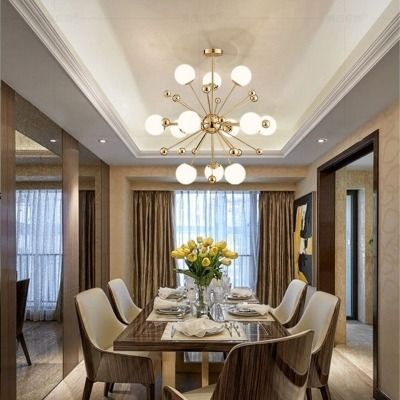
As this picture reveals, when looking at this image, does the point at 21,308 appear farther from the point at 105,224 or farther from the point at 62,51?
the point at 105,224

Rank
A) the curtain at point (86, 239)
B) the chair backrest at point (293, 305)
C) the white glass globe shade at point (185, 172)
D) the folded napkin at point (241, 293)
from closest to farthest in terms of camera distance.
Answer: the white glass globe shade at point (185, 172)
the chair backrest at point (293, 305)
the folded napkin at point (241, 293)
the curtain at point (86, 239)

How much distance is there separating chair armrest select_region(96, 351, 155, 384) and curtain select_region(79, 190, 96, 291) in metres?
1.75

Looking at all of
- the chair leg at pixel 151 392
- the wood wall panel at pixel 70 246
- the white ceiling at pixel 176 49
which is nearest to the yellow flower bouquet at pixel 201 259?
the chair leg at pixel 151 392

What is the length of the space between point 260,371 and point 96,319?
161 cm

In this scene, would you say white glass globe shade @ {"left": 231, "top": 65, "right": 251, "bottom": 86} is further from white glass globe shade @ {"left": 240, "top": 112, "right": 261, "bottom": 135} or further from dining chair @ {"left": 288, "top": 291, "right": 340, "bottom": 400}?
dining chair @ {"left": 288, "top": 291, "right": 340, "bottom": 400}

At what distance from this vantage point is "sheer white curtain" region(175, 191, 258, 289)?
20.9 feet

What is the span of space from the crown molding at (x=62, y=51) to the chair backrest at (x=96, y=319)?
4.47 ft

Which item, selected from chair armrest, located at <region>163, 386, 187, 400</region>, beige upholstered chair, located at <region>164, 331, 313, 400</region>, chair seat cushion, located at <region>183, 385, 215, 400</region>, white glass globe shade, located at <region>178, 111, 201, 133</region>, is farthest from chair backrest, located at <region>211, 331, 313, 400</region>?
white glass globe shade, located at <region>178, 111, 201, 133</region>

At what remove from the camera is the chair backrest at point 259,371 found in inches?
60.5

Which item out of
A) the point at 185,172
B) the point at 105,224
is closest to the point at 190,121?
the point at 185,172

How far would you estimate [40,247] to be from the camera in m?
3.08

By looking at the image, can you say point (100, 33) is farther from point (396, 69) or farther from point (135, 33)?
point (396, 69)

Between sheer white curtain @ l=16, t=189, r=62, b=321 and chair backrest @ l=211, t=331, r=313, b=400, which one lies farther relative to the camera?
sheer white curtain @ l=16, t=189, r=62, b=321

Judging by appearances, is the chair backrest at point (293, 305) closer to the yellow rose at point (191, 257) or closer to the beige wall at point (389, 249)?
the beige wall at point (389, 249)
